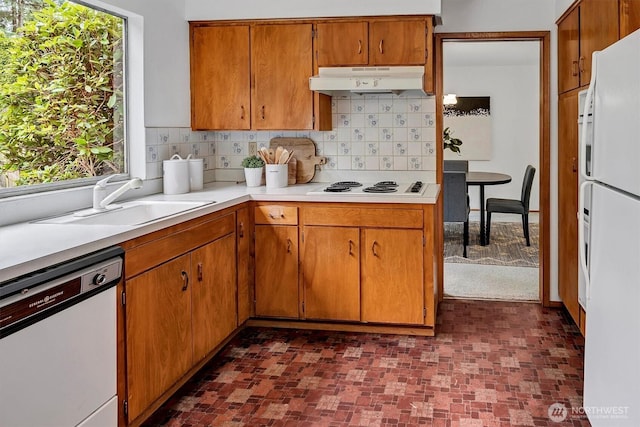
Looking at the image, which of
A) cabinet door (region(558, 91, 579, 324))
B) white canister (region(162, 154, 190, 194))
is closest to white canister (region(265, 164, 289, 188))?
white canister (region(162, 154, 190, 194))

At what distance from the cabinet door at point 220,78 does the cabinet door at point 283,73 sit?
81 mm

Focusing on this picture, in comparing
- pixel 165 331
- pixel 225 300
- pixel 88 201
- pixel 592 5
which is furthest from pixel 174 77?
pixel 592 5

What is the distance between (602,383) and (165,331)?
5.83 feet

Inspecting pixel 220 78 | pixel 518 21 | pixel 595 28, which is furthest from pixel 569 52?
pixel 220 78

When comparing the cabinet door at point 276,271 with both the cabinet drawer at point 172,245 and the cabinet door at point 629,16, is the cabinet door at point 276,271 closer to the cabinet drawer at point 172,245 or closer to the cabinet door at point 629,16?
the cabinet drawer at point 172,245

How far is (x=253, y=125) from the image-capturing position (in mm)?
4289

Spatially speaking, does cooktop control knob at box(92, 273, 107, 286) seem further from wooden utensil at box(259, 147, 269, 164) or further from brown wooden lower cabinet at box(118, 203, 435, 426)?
wooden utensil at box(259, 147, 269, 164)

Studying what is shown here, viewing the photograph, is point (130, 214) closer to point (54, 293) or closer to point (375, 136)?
point (54, 293)

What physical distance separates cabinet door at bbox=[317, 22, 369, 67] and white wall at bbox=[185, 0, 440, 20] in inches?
3.2

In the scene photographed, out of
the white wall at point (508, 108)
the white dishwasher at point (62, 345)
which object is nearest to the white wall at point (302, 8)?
the white dishwasher at point (62, 345)

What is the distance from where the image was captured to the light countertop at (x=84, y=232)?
1.92 m

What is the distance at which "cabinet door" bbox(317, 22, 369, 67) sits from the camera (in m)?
4.09

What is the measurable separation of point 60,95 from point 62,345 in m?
1.56

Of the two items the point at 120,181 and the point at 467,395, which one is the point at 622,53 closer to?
the point at 467,395
